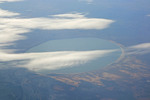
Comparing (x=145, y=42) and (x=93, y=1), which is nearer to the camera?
(x=145, y=42)

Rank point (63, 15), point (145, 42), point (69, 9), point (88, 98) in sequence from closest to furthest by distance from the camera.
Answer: point (88, 98), point (145, 42), point (63, 15), point (69, 9)

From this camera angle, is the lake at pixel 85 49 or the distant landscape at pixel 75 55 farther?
the lake at pixel 85 49

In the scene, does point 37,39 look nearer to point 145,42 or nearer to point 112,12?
point 145,42

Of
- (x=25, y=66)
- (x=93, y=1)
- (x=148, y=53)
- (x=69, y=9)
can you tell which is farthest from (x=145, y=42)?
(x=93, y=1)

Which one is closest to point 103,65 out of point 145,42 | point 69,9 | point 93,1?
point 145,42

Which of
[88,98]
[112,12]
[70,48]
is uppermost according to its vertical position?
[112,12]

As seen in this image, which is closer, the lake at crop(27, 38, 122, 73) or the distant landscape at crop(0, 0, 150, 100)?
the distant landscape at crop(0, 0, 150, 100)

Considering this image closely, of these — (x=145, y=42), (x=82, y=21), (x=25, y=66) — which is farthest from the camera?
(x=82, y=21)

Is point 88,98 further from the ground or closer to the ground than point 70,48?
closer to the ground

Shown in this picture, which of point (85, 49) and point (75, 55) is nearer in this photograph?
point (75, 55)
